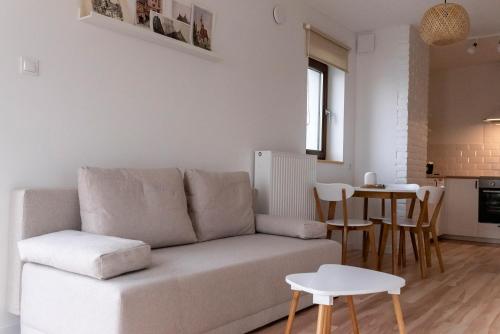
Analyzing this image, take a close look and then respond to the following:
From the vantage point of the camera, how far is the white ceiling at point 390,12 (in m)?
4.81

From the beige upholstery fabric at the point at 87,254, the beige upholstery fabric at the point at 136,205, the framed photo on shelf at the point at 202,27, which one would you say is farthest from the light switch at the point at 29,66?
the framed photo on shelf at the point at 202,27

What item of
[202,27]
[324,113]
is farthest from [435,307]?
[324,113]

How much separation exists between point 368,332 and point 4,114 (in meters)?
2.23

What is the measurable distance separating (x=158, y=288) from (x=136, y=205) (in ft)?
2.48

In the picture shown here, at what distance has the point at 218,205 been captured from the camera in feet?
10.5

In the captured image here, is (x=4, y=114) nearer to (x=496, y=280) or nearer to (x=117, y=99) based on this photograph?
(x=117, y=99)

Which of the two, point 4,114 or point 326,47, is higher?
point 326,47

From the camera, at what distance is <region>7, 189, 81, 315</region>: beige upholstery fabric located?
2.29 meters

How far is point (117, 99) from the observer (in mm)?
2955

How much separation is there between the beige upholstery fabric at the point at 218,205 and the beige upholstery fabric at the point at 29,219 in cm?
86

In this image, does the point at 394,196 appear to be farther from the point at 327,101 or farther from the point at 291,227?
the point at 327,101

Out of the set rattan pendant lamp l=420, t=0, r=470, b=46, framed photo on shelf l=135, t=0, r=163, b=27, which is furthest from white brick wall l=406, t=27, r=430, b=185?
framed photo on shelf l=135, t=0, r=163, b=27

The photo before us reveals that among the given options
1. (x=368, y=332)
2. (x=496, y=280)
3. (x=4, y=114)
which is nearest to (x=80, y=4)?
(x=4, y=114)

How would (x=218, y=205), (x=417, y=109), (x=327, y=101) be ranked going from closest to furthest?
(x=218, y=205), (x=327, y=101), (x=417, y=109)
